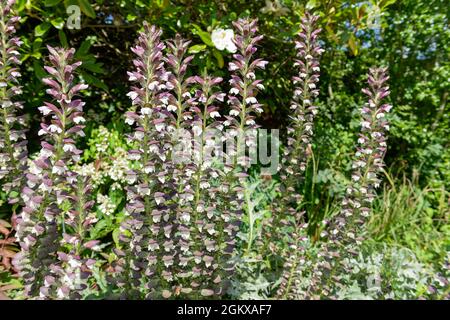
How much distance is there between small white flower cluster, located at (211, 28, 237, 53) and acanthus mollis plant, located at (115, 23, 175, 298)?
44.3 inches

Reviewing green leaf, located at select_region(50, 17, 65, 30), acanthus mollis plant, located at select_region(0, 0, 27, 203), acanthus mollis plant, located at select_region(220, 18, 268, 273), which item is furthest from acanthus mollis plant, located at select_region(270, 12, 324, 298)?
green leaf, located at select_region(50, 17, 65, 30)

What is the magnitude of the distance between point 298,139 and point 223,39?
104 cm

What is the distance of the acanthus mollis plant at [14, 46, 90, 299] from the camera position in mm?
1610

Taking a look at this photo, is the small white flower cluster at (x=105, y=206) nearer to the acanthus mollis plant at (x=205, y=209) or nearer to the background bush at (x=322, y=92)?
the background bush at (x=322, y=92)

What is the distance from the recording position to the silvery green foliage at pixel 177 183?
1745mm

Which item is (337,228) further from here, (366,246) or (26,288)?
(26,288)

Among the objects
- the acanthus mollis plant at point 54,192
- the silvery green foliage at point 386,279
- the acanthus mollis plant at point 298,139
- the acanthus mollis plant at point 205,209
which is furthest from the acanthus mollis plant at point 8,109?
the silvery green foliage at point 386,279

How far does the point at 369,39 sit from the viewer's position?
5047 mm

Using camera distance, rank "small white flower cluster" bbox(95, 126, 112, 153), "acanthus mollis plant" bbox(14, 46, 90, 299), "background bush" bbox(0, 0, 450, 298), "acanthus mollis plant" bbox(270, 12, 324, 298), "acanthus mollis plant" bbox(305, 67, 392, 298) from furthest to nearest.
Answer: "small white flower cluster" bbox(95, 126, 112, 153), "background bush" bbox(0, 0, 450, 298), "acanthus mollis plant" bbox(270, 12, 324, 298), "acanthus mollis plant" bbox(305, 67, 392, 298), "acanthus mollis plant" bbox(14, 46, 90, 299)

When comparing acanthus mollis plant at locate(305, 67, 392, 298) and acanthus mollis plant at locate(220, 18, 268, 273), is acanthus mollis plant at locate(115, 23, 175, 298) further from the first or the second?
acanthus mollis plant at locate(305, 67, 392, 298)

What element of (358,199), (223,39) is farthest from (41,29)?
(358,199)

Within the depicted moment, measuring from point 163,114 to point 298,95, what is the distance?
91 cm

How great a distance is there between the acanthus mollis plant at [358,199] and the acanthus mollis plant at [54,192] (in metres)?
1.35

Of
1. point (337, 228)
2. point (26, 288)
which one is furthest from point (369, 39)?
point (26, 288)
